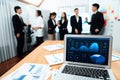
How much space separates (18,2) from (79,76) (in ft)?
→ 11.5

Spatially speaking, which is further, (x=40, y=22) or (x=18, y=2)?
(x=40, y=22)

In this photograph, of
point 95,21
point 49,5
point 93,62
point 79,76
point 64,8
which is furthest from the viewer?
point 49,5

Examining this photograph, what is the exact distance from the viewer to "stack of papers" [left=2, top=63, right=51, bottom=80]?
787mm

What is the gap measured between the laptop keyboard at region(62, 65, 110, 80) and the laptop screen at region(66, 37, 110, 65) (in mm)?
73

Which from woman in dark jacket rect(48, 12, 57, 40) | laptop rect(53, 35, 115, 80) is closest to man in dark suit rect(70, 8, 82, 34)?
woman in dark jacket rect(48, 12, 57, 40)

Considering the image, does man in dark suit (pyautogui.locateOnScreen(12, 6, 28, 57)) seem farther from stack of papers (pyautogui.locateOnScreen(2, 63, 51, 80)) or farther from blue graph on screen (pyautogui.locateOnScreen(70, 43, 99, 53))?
blue graph on screen (pyautogui.locateOnScreen(70, 43, 99, 53))

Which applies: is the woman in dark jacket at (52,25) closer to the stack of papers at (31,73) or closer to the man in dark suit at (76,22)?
the man in dark suit at (76,22)

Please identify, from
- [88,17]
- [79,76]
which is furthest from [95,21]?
[79,76]

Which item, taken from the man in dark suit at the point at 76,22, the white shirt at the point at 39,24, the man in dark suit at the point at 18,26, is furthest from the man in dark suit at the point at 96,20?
the man in dark suit at the point at 18,26

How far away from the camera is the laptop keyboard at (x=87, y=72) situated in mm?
717

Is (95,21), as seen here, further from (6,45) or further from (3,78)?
(3,78)

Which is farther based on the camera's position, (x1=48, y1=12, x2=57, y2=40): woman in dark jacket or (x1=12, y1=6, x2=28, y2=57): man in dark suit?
(x1=48, y1=12, x2=57, y2=40): woman in dark jacket

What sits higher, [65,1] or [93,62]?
[65,1]

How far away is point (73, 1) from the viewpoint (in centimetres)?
420
